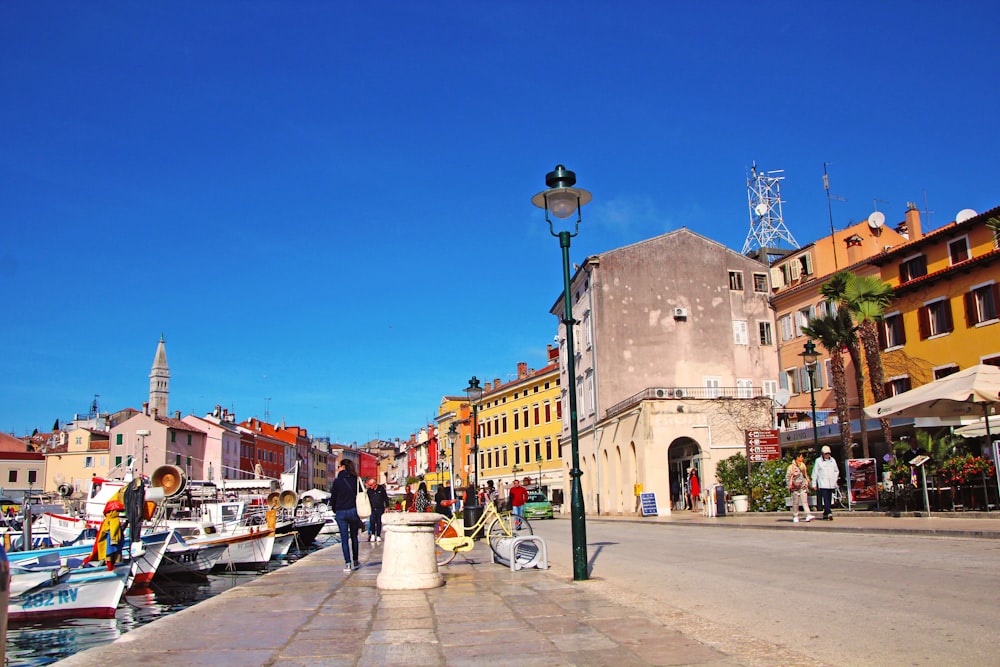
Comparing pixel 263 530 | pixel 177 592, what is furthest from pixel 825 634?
pixel 263 530

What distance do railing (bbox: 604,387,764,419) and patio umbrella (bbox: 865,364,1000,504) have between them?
804 inches

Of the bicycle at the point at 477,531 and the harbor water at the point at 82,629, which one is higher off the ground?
the bicycle at the point at 477,531

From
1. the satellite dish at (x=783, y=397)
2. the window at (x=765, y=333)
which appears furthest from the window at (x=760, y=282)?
the satellite dish at (x=783, y=397)

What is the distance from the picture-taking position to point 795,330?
43.8 m

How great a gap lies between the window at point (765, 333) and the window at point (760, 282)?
2.08 m

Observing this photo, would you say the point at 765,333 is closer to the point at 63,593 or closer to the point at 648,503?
the point at 648,503

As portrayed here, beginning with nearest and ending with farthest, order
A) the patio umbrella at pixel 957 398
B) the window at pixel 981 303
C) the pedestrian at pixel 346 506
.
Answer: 1. the pedestrian at pixel 346 506
2. the patio umbrella at pixel 957 398
3. the window at pixel 981 303

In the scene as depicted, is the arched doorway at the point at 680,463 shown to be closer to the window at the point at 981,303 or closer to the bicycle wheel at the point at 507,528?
the window at the point at 981,303

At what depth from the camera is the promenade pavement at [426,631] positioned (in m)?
5.41

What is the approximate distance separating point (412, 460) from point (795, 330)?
98474 mm

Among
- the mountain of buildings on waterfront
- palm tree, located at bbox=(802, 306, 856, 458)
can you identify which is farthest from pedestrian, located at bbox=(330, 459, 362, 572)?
palm tree, located at bbox=(802, 306, 856, 458)

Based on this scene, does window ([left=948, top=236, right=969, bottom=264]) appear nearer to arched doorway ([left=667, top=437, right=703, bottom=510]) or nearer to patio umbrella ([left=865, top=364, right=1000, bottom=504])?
arched doorway ([left=667, top=437, right=703, bottom=510])

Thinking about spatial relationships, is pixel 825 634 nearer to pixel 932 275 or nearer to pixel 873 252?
pixel 932 275

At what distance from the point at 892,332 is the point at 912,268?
293 centimetres
